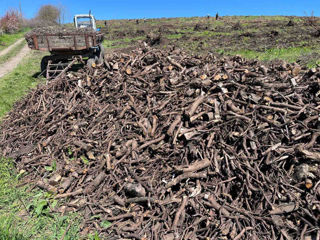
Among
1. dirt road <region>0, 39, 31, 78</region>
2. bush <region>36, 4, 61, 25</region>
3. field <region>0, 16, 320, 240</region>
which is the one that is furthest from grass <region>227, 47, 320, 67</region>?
bush <region>36, 4, 61, 25</region>

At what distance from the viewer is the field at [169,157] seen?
320cm

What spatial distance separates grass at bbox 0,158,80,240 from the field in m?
0.02

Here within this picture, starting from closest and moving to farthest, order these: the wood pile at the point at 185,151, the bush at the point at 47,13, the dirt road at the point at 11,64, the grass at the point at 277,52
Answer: the wood pile at the point at 185,151 < the grass at the point at 277,52 < the dirt road at the point at 11,64 < the bush at the point at 47,13

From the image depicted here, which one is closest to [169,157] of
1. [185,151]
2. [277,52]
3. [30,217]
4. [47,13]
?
[185,151]

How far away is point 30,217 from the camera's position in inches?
139

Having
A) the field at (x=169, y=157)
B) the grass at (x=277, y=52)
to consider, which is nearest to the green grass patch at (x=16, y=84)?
the field at (x=169, y=157)

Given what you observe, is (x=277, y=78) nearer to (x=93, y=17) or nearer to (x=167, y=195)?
(x=167, y=195)

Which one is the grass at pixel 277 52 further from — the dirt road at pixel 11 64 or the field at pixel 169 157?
the dirt road at pixel 11 64

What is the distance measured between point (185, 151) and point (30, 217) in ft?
8.25

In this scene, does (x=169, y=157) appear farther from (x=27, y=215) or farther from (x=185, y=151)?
(x=27, y=215)

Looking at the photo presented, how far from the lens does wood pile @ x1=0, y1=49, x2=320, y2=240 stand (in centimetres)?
319

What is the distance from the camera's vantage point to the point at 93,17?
13.7 metres

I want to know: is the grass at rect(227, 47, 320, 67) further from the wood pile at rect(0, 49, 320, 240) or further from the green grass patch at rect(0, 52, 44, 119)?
the green grass patch at rect(0, 52, 44, 119)

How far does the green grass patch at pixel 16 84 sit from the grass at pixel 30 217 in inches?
153
